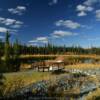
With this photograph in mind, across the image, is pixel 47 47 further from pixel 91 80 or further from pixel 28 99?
pixel 28 99

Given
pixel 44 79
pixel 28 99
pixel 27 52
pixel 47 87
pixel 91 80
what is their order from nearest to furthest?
pixel 28 99, pixel 47 87, pixel 44 79, pixel 91 80, pixel 27 52

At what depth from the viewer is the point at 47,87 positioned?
30109 mm

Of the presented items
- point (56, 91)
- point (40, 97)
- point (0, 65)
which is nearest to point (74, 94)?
point (56, 91)

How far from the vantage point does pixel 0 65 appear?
831 inches

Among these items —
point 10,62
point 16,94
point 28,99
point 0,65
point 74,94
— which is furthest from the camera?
point 10,62

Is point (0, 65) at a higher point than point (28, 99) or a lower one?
higher

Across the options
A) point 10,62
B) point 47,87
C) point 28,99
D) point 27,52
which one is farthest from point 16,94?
point 27,52

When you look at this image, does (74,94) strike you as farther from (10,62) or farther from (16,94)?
(10,62)

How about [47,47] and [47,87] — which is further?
[47,47]

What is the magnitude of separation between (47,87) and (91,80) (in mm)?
11962

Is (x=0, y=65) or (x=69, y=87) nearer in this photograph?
(x=0, y=65)

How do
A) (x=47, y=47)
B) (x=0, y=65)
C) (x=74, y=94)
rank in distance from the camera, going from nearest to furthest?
(x=0, y=65)
(x=74, y=94)
(x=47, y=47)

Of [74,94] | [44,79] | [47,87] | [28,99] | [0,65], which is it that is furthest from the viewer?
[44,79]

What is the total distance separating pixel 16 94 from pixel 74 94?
22.8 feet
